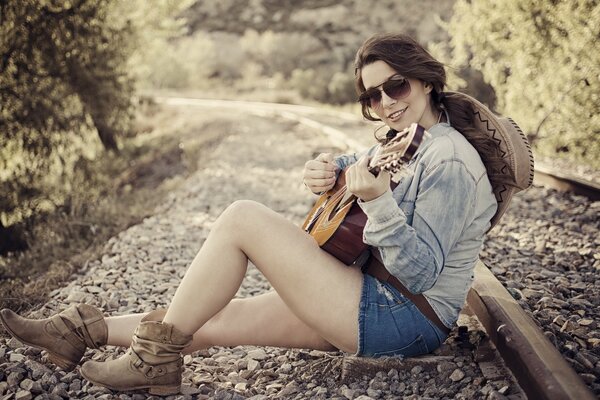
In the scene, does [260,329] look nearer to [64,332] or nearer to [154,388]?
[154,388]

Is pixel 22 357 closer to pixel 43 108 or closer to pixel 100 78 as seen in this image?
pixel 43 108

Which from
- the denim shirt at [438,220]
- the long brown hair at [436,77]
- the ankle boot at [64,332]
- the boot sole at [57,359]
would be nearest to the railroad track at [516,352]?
the denim shirt at [438,220]

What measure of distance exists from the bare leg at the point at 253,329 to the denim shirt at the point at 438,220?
75cm

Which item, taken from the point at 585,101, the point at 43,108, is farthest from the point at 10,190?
the point at 585,101

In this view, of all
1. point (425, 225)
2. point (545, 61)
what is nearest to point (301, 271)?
point (425, 225)

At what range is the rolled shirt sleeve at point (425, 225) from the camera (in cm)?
226

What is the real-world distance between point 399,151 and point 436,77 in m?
0.83

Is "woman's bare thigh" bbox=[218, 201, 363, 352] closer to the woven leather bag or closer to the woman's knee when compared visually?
the woman's knee

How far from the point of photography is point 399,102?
269cm

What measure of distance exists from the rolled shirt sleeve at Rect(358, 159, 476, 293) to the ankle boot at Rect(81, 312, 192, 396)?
108 cm

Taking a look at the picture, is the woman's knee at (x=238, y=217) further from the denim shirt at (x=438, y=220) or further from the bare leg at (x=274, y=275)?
the denim shirt at (x=438, y=220)

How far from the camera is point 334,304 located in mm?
2600

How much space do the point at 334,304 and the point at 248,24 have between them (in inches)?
1653

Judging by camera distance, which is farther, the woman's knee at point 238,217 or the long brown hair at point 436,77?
the woman's knee at point 238,217
